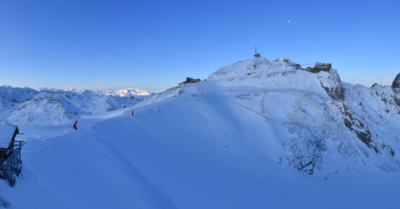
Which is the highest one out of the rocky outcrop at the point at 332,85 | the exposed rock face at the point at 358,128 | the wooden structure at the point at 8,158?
the rocky outcrop at the point at 332,85

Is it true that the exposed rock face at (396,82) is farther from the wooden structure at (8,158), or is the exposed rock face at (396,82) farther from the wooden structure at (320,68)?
the wooden structure at (8,158)

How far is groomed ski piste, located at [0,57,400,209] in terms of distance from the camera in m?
12.5

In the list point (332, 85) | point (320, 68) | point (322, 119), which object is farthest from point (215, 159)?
point (320, 68)

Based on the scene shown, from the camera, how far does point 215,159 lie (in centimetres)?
2345

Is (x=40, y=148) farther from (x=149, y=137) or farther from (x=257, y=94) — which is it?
(x=257, y=94)

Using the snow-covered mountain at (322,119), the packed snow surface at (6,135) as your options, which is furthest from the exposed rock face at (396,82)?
the packed snow surface at (6,135)

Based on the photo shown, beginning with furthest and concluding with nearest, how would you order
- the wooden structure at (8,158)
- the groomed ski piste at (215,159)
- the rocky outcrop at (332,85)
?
the rocky outcrop at (332,85), the groomed ski piste at (215,159), the wooden structure at (8,158)

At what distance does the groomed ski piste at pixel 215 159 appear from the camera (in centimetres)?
1253

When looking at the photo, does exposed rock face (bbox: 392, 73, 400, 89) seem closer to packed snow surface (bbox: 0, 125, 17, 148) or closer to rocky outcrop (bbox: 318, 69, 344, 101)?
rocky outcrop (bbox: 318, 69, 344, 101)

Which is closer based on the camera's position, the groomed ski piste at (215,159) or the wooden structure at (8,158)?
the wooden structure at (8,158)

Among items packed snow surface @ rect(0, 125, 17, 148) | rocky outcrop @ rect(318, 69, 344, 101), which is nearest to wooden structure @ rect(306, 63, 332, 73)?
rocky outcrop @ rect(318, 69, 344, 101)

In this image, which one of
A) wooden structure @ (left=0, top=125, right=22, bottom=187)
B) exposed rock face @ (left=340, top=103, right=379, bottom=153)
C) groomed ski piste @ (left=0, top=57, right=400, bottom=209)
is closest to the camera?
wooden structure @ (left=0, top=125, right=22, bottom=187)

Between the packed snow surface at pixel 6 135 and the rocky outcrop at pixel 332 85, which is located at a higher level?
the rocky outcrop at pixel 332 85

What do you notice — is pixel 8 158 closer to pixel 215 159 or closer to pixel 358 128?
pixel 215 159
